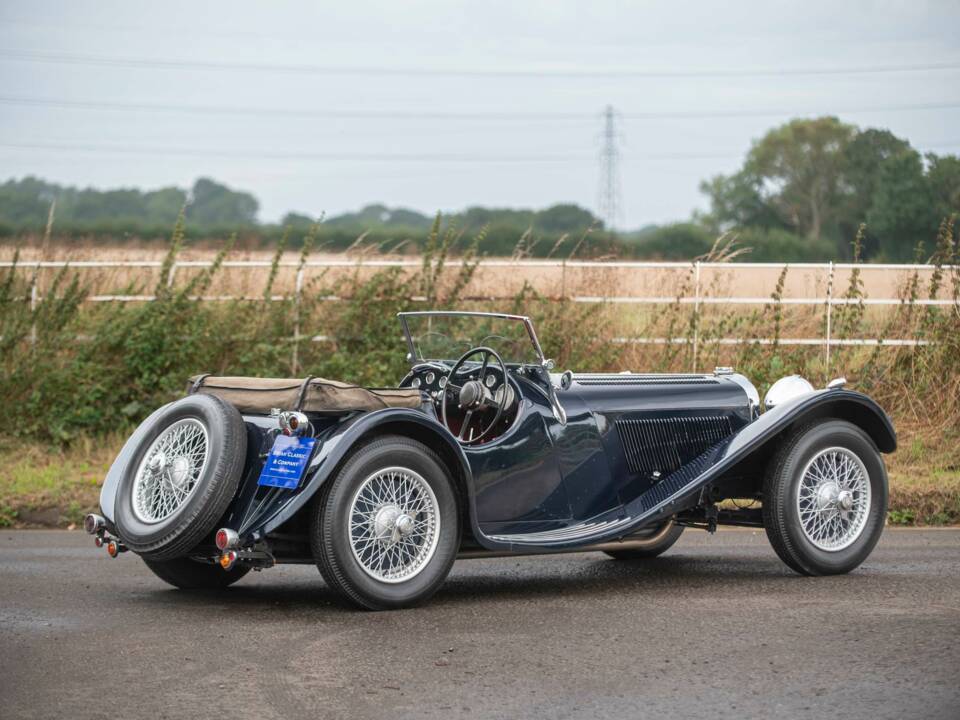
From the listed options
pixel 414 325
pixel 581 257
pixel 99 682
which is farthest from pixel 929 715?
pixel 581 257

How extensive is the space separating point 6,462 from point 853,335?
8.83m

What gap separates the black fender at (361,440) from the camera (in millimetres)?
6234

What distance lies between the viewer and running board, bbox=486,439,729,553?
6.91 metres

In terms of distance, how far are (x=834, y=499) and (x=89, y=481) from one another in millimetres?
6456

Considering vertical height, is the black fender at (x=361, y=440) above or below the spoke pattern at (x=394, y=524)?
above

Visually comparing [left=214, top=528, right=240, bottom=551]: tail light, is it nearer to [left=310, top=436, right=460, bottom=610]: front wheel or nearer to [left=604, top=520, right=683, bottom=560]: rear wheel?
[left=310, top=436, right=460, bottom=610]: front wheel

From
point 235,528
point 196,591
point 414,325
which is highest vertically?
point 414,325

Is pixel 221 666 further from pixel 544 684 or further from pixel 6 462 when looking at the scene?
pixel 6 462

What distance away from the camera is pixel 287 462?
6.33m

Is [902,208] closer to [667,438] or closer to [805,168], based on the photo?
[667,438]

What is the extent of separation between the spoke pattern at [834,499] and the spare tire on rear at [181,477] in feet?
11.0

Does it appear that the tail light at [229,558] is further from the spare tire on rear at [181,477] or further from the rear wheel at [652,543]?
the rear wheel at [652,543]

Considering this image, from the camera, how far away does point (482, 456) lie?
697cm

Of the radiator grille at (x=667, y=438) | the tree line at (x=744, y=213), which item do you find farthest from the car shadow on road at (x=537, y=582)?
the tree line at (x=744, y=213)
